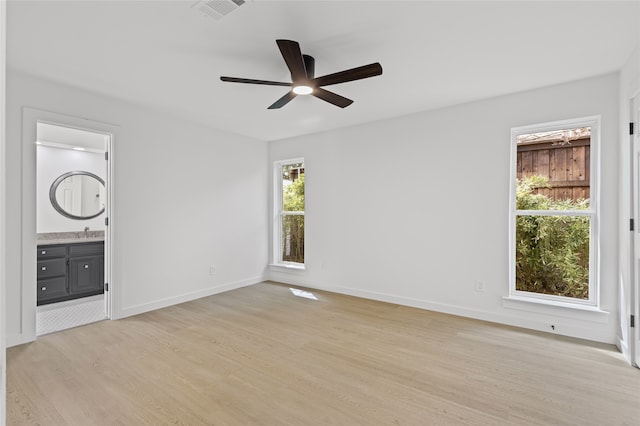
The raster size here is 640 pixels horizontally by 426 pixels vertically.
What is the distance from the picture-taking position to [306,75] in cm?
260

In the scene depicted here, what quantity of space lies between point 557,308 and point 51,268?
6328mm

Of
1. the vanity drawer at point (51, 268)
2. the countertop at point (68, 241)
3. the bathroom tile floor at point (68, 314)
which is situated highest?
the countertop at point (68, 241)

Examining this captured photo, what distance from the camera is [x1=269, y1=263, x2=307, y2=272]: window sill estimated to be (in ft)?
18.1

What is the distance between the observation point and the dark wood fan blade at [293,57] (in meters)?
2.16

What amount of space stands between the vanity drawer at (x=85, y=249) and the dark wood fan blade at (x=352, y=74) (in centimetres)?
433

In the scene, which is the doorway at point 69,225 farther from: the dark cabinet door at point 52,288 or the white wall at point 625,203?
the white wall at point 625,203

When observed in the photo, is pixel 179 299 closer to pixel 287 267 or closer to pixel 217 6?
pixel 287 267

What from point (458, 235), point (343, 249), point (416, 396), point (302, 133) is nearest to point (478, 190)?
point (458, 235)

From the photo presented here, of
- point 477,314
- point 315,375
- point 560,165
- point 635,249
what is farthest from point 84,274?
point 635,249

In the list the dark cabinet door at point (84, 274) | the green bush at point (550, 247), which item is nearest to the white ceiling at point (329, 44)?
the green bush at point (550, 247)

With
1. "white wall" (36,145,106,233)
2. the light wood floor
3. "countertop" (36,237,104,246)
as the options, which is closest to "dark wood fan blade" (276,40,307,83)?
the light wood floor

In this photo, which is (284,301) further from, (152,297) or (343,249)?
(152,297)

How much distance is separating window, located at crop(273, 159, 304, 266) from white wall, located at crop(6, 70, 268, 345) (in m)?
0.39

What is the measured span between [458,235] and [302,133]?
2.94 metres
